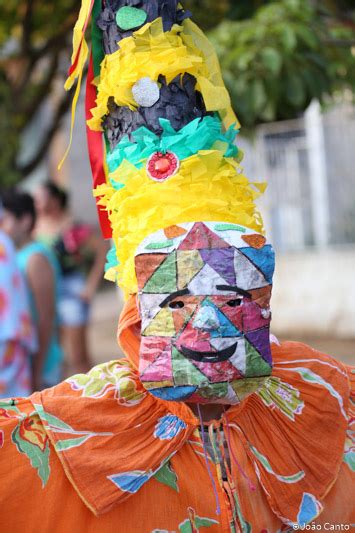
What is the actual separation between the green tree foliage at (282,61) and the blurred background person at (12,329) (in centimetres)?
146

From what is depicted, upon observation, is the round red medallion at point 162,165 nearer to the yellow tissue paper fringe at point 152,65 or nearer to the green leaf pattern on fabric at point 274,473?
the yellow tissue paper fringe at point 152,65

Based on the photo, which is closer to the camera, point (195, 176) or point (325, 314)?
point (195, 176)

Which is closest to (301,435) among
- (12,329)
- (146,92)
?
(146,92)

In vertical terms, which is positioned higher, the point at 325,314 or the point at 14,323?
the point at 14,323

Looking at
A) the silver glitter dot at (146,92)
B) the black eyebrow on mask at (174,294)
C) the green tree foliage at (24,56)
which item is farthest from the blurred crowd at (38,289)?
the black eyebrow on mask at (174,294)

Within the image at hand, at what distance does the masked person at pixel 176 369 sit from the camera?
1.79 m

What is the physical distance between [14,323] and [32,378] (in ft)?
2.18

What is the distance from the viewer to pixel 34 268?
190 inches

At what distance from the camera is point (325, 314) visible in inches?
332

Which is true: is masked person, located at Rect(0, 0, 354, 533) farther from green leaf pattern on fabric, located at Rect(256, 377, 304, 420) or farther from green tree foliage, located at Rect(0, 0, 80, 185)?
green tree foliage, located at Rect(0, 0, 80, 185)

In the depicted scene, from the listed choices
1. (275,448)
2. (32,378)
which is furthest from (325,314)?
(275,448)

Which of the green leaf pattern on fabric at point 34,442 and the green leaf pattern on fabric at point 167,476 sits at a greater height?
the green leaf pattern on fabric at point 34,442

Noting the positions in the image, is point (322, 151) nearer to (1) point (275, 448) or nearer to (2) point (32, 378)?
(2) point (32, 378)

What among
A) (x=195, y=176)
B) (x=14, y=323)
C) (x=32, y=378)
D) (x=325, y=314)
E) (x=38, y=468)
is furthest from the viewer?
(x=325, y=314)
